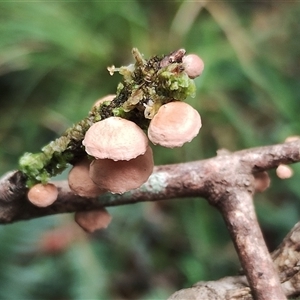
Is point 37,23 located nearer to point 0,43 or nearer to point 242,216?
point 0,43

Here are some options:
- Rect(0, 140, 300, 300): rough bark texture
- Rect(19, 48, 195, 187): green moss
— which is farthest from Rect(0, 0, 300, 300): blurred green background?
Rect(19, 48, 195, 187): green moss

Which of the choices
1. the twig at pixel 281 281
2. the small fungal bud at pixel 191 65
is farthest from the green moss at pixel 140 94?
the twig at pixel 281 281

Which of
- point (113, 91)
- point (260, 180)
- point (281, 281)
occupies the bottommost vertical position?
point (281, 281)

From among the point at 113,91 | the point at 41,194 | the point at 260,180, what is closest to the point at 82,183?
the point at 41,194

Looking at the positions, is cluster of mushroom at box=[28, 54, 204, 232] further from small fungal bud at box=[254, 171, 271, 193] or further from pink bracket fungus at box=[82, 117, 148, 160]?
small fungal bud at box=[254, 171, 271, 193]

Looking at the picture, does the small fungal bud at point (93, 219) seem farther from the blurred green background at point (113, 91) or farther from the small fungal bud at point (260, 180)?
the blurred green background at point (113, 91)

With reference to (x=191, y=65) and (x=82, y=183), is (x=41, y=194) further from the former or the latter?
(x=191, y=65)

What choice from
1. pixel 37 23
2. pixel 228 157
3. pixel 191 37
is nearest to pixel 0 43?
pixel 37 23
